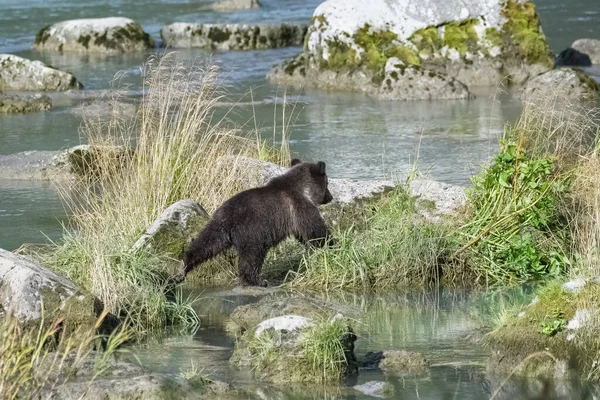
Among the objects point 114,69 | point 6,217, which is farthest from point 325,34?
point 6,217

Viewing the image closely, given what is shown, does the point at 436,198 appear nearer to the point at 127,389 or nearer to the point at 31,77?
the point at 127,389

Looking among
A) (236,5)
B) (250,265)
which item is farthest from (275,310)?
(236,5)

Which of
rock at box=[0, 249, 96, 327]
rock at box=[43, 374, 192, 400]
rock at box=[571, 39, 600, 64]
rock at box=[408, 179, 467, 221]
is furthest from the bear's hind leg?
rock at box=[571, 39, 600, 64]

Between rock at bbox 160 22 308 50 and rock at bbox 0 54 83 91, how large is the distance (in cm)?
508

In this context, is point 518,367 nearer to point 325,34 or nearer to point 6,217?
point 6,217

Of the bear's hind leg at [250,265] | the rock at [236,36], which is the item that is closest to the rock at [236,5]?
the rock at [236,36]

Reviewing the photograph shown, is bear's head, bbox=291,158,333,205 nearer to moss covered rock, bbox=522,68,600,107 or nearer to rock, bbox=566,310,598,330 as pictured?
rock, bbox=566,310,598,330

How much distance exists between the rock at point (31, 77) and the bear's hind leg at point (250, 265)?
12733 mm

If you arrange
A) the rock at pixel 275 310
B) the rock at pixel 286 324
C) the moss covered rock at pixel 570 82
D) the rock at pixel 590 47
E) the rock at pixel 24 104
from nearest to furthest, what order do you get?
the rock at pixel 286 324 < the rock at pixel 275 310 < the moss covered rock at pixel 570 82 < the rock at pixel 24 104 < the rock at pixel 590 47

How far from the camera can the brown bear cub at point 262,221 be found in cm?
938

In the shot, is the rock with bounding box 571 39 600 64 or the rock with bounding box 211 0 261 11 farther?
the rock with bounding box 211 0 261 11

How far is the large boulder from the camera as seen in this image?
20703mm

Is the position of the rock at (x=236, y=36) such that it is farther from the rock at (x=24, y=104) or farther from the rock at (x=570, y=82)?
the rock at (x=570, y=82)

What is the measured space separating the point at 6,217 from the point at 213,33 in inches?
600
